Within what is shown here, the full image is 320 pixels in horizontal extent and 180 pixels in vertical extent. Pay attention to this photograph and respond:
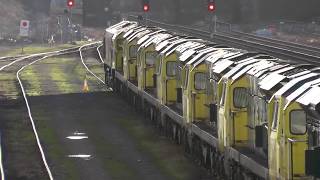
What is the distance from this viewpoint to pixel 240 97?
64.0ft

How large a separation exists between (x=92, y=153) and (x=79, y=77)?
25657 mm

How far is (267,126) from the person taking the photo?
16.9 metres

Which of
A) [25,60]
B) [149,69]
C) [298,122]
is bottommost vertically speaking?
[25,60]

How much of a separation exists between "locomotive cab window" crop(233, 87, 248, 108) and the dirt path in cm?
357

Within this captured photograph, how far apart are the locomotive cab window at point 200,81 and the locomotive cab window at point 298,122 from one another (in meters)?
8.68

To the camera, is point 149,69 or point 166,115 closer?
point 166,115

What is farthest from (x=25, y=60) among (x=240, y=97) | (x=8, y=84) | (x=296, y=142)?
(x=296, y=142)

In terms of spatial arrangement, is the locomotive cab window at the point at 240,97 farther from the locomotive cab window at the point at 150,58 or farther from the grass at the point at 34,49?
the grass at the point at 34,49

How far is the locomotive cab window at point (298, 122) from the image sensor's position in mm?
15180

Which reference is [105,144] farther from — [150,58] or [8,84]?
→ [8,84]

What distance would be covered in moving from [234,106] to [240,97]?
0.95 ft

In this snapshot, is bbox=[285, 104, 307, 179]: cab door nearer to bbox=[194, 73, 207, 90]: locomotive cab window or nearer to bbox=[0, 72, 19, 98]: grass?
bbox=[194, 73, 207, 90]: locomotive cab window

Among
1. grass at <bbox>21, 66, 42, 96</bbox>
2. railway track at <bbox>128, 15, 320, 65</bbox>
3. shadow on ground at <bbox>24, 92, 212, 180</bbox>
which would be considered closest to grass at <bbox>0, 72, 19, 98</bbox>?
grass at <bbox>21, 66, 42, 96</bbox>

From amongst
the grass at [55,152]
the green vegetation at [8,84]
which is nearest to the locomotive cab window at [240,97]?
the grass at [55,152]
